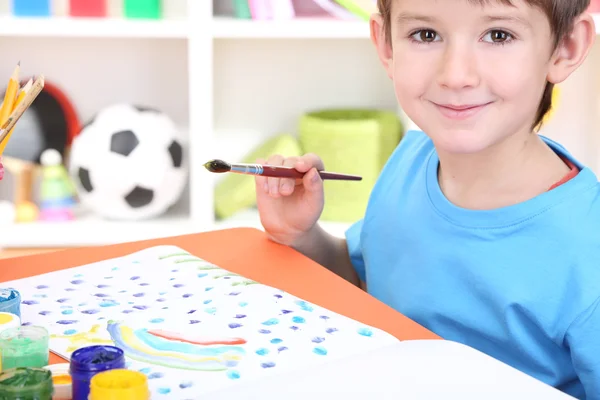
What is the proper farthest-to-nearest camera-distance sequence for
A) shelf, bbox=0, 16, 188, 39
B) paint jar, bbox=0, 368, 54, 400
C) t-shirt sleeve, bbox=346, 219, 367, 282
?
1. shelf, bbox=0, 16, 188, 39
2. t-shirt sleeve, bbox=346, 219, 367, 282
3. paint jar, bbox=0, 368, 54, 400

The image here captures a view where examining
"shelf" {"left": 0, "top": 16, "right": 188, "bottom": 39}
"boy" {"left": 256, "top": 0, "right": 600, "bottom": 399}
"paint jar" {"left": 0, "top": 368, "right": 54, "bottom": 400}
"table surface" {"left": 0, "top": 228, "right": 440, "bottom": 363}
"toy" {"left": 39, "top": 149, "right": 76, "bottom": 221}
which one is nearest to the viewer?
"paint jar" {"left": 0, "top": 368, "right": 54, "bottom": 400}

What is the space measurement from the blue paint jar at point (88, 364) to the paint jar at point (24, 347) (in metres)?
0.05

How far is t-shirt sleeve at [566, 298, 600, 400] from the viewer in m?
0.73

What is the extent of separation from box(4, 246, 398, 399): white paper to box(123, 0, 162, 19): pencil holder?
1.43 meters

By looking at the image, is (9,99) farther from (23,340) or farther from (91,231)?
(91,231)

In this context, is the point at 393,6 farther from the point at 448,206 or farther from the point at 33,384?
the point at 33,384

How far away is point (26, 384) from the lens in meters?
0.48

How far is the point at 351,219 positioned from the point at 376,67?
1.53ft

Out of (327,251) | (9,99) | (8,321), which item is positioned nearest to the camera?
(8,321)

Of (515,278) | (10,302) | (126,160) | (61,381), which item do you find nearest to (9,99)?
(10,302)

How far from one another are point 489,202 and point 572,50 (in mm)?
180

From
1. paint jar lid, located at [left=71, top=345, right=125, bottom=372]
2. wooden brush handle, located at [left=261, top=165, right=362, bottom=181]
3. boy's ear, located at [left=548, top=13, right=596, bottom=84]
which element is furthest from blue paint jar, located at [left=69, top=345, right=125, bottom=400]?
boy's ear, located at [left=548, top=13, right=596, bottom=84]

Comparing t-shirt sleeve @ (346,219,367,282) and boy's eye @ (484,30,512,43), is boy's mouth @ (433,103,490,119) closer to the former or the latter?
boy's eye @ (484,30,512,43)

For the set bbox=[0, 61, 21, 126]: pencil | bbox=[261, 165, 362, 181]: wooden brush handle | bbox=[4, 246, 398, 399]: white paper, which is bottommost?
bbox=[4, 246, 398, 399]: white paper
